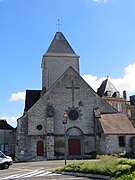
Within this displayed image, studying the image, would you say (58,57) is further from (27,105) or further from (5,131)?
(5,131)

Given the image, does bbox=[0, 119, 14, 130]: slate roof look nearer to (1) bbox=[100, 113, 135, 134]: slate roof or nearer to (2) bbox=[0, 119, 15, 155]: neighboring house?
(2) bbox=[0, 119, 15, 155]: neighboring house

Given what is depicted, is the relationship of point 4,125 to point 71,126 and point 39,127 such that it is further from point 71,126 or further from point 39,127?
point 71,126

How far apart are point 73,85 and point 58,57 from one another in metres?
8.69

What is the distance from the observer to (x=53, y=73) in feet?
135

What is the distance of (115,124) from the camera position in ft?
105

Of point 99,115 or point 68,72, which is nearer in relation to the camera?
point 99,115

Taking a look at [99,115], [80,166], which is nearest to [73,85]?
[99,115]

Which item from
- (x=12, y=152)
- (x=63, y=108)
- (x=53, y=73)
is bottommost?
(x=12, y=152)

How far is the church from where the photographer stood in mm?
31125

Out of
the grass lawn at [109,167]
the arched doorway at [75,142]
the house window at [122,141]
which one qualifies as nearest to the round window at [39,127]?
the arched doorway at [75,142]

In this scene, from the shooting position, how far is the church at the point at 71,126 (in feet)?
102

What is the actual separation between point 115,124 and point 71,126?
16.8 ft

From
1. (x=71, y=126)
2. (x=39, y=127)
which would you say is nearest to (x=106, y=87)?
(x=71, y=126)

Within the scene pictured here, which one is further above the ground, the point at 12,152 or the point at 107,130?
the point at 107,130
